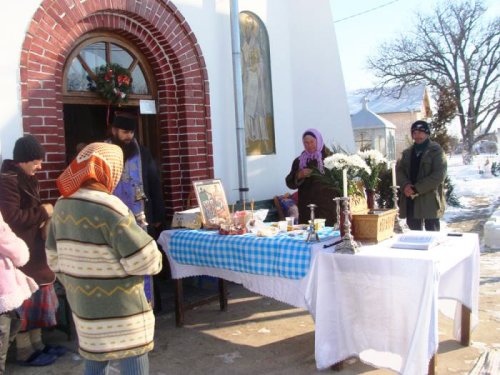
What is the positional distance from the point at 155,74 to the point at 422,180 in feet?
10.1

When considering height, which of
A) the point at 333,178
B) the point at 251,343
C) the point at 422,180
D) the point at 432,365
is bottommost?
the point at 251,343

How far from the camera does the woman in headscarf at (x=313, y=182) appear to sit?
558 cm

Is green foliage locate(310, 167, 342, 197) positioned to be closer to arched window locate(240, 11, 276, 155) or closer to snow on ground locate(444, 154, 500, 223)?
arched window locate(240, 11, 276, 155)

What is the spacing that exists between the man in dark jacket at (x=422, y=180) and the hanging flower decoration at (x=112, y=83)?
3010mm

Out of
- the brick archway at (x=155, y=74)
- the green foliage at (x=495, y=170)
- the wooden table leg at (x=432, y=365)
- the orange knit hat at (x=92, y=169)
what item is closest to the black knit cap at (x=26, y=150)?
the brick archway at (x=155, y=74)

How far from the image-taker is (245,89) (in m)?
6.91

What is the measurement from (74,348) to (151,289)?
86 cm

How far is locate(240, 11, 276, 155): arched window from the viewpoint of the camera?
693 centimetres

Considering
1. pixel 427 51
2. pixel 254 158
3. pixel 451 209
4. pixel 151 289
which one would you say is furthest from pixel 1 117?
pixel 427 51

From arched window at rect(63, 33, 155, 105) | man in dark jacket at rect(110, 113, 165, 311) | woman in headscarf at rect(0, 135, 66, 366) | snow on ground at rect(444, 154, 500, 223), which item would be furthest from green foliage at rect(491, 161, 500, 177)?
woman in headscarf at rect(0, 135, 66, 366)

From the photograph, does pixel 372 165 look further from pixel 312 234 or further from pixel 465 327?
pixel 465 327

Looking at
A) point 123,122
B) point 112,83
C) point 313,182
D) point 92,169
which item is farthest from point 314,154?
point 92,169

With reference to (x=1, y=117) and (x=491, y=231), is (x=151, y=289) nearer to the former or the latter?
(x=1, y=117)

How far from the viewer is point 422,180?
5.57 meters
